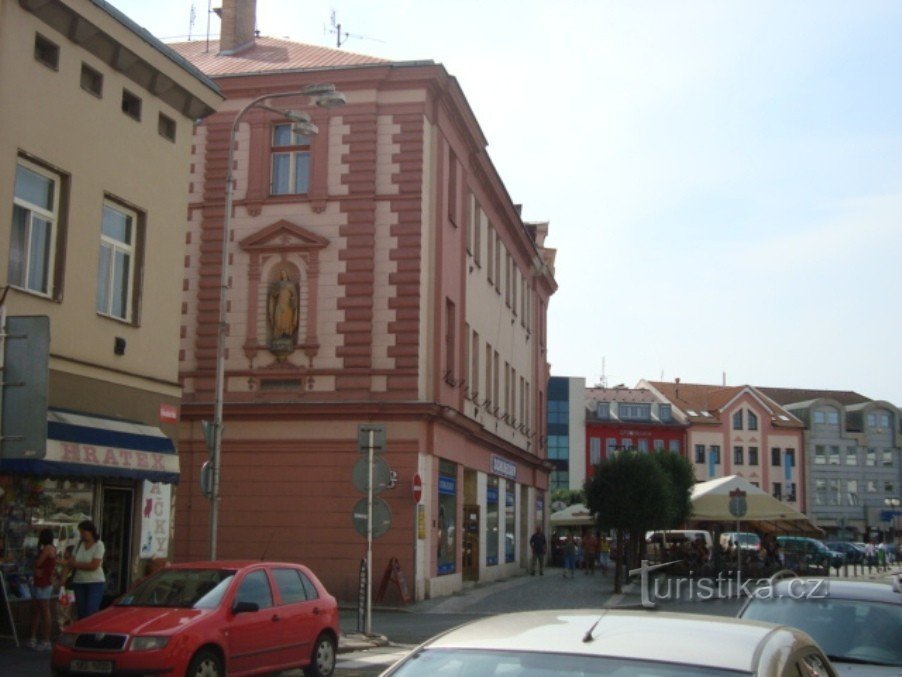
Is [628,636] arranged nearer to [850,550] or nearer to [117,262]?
[117,262]

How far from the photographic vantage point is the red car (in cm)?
1176

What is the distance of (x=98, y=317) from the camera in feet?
59.7

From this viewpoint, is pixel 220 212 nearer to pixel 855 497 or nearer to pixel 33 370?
pixel 33 370

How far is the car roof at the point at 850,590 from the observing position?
363 inches

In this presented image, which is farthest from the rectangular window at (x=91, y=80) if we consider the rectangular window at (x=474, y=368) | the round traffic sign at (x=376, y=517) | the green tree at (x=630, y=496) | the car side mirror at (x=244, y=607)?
the green tree at (x=630, y=496)

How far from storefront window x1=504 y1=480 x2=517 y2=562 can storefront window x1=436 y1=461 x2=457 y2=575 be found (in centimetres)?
924

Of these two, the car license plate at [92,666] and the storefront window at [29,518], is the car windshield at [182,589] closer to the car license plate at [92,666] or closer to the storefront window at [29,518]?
the car license plate at [92,666]

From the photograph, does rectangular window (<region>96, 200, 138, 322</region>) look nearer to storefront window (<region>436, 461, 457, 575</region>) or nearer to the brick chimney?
storefront window (<region>436, 461, 457, 575</region>)

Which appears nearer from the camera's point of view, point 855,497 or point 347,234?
point 347,234

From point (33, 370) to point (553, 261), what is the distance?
162 feet

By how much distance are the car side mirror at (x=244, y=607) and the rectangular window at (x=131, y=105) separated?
9605 millimetres

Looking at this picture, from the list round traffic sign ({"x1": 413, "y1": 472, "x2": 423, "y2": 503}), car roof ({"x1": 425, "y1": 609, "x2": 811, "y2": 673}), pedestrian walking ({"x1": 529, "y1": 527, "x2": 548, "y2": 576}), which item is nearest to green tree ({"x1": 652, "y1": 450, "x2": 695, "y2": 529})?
pedestrian walking ({"x1": 529, "y1": 527, "x2": 548, "y2": 576})

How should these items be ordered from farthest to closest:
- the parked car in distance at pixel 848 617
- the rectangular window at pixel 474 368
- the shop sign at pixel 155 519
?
the rectangular window at pixel 474 368 < the shop sign at pixel 155 519 < the parked car in distance at pixel 848 617

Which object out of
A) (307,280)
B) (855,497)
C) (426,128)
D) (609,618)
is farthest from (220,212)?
(855,497)
